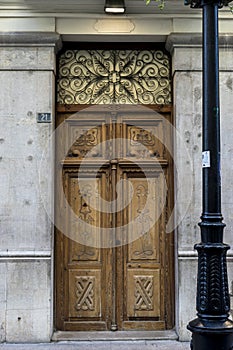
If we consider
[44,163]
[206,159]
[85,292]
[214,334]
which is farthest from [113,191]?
[214,334]

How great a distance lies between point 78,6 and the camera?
745cm

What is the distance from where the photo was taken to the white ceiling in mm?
7371

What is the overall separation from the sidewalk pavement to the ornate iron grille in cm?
353

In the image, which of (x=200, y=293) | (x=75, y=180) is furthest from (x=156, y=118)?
(x=200, y=293)

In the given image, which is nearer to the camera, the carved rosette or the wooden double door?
the carved rosette

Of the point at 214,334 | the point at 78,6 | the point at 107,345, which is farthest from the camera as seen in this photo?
A: the point at 78,6

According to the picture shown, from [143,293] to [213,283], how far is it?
11.6 feet

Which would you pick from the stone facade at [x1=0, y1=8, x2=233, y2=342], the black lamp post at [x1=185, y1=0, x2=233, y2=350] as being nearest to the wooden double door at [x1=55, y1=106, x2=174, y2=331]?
the stone facade at [x1=0, y1=8, x2=233, y2=342]

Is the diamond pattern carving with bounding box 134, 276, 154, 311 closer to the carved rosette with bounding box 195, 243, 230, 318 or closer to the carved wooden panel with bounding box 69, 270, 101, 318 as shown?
the carved wooden panel with bounding box 69, 270, 101, 318

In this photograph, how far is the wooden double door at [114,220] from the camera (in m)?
7.59

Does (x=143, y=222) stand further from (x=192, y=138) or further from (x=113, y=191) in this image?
(x=192, y=138)

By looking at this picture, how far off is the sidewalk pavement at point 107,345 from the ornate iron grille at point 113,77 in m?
3.53

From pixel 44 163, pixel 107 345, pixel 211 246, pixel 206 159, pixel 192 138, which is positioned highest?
pixel 192 138

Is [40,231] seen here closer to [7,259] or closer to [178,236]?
[7,259]
